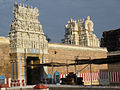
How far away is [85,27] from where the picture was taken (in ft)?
160

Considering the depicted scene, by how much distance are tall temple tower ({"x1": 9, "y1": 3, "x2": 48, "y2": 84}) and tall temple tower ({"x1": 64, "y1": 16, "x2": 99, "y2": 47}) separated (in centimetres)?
2082

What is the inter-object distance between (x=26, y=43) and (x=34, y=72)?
4.25 metres

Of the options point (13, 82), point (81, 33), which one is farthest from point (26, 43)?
point (81, 33)

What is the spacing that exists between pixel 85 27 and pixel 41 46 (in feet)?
76.3

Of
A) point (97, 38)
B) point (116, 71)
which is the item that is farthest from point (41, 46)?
point (97, 38)

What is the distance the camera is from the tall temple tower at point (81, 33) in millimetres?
47688

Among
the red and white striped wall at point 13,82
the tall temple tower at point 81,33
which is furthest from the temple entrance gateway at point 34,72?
the tall temple tower at point 81,33

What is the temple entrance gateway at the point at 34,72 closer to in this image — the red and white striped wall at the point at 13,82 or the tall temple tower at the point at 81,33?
the red and white striped wall at the point at 13,82

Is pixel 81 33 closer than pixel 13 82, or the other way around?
pixel 13 82

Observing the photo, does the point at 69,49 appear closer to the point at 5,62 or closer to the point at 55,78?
the point at 55,78

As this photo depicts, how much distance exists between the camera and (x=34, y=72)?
90.2 ft

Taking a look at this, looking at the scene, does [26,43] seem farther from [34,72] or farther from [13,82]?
[13,82]

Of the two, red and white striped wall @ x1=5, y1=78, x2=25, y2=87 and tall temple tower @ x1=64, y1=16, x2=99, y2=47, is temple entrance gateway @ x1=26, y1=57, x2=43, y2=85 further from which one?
tall temple tower @ x1=64, y1=16, x2=99, y2=47

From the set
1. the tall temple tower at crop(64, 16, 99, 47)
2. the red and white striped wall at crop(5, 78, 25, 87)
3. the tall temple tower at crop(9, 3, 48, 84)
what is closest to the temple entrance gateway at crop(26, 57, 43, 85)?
the tall temple tower at crop(9, 3, 48, 84)
